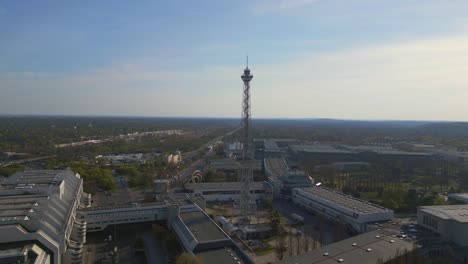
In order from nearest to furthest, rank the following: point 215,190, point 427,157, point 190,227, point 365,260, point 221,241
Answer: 1. point 365,260
2. point 221,241
3. point 190,227
4. point 215,190
5. point 427,157

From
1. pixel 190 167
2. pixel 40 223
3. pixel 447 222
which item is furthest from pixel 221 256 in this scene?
pixel 190 167

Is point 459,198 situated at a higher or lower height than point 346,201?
lower

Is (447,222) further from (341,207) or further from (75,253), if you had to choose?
(75,253)

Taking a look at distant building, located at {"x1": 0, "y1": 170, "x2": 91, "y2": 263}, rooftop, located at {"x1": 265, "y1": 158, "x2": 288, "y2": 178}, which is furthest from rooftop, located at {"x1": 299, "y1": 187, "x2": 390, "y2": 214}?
distant building, located at {"x1": 0, "y1": 170, "x2": 91, "y2": 263}

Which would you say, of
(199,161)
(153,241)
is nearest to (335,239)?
(153,241)

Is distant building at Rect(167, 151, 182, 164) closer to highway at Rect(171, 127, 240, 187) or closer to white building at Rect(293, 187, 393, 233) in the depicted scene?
highway at Rect(171, 127, 240, 187)

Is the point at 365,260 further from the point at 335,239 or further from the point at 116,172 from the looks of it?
the point at 116,172
